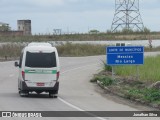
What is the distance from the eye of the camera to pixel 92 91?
90.6 ft

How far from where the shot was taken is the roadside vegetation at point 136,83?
71.3 ft

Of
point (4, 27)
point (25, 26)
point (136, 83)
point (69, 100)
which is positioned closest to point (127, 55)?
point (136, 83)

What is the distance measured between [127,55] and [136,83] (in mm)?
2422

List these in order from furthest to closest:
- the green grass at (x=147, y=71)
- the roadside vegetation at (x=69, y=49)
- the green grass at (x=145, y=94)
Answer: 1. the roadside vegetation at (x=69, y=49)
2. the green grass at (x=147, y=71)
3. the green grass at (x=145, y=94)

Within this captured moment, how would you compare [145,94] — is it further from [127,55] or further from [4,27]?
[4,27]

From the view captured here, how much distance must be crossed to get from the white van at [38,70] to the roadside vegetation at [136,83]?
3.24 meters

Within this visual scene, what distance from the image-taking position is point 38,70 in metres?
23.7

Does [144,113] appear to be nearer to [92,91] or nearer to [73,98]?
[73,98]

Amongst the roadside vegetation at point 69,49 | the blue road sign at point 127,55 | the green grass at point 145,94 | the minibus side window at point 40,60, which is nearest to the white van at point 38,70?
the minibus side window at point 40,60

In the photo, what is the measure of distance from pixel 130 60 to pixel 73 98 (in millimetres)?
6862

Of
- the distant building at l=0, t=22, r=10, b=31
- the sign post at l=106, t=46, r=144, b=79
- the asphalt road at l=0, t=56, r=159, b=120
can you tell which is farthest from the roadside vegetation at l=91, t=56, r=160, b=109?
the distant building at l=0, t=22, r=10, b=31

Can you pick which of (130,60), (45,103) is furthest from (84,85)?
(45,103)

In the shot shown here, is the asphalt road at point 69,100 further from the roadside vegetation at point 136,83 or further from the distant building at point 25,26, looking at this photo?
the distant building at point 25,26

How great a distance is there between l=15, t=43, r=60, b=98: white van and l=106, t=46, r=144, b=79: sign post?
21.6 feet
